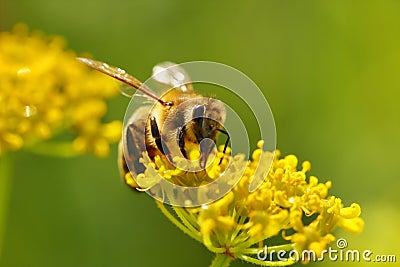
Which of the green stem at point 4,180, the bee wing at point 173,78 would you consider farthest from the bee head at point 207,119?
the green stem at point 4,180

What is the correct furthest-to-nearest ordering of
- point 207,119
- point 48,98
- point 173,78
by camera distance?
point 48,98, point 173,78, point 207,119

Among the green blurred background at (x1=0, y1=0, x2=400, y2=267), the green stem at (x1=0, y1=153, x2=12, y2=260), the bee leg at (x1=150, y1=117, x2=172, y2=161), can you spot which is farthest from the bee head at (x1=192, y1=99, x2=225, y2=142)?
the green blurred background at (x1=0, y1=0, x2=400, y2=267)

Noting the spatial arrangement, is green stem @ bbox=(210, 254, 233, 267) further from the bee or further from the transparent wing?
the transparent wing

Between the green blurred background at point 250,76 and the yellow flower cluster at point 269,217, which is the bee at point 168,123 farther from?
the green blurred background at point 250,76

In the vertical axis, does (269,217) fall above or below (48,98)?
below

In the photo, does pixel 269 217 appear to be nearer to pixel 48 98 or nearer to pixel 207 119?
pixel 207 119

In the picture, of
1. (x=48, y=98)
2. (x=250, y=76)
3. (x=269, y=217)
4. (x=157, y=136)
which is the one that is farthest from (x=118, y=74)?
(x=250, y=76)
